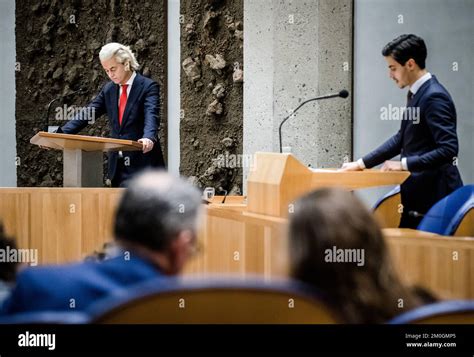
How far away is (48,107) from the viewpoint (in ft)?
8.36

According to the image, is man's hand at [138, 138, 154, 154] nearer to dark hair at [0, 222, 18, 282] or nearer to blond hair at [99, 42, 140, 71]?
blond hair at [99, 42, 140, 71]

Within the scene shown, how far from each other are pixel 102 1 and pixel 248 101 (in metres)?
0.74

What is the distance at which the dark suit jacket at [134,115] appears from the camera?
2.51m

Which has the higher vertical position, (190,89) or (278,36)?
(278,36)

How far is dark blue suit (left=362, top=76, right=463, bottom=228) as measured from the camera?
2.19 metres

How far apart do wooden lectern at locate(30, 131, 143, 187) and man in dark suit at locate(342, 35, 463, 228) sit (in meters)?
0.94

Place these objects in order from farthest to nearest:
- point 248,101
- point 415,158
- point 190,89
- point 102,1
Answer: point 248,101 < point 190,89 < point 102,1 < point 415,158

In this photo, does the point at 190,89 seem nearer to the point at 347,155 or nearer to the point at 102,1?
the point at 102,1

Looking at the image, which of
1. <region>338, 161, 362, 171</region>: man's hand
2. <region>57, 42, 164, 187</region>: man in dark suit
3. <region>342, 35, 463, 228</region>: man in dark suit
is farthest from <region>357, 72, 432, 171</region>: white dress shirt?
<region>57, 42, 164, 187</region>: man in dark suit

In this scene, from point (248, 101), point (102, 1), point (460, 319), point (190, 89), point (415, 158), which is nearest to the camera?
point (460, 319)

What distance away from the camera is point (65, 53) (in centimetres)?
255

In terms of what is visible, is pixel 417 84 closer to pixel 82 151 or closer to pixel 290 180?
pixel 290 180

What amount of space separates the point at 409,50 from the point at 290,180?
23.2 inches
